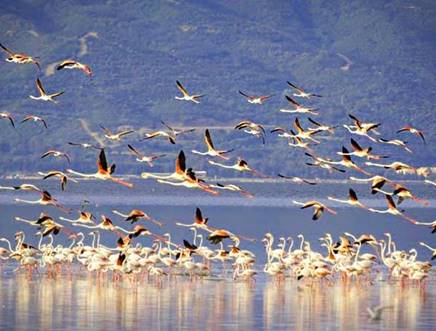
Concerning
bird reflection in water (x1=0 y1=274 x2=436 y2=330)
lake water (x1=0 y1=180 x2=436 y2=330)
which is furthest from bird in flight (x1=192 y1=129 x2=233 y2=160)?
bird reflection in water (x1=0 y1=274 x2=436 y2=330)

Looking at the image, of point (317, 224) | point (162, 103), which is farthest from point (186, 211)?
point (162, 103)

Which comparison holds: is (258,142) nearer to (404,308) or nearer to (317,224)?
(317,224)

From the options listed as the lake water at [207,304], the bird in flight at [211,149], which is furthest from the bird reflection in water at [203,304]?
the bird in flight at [211,149]

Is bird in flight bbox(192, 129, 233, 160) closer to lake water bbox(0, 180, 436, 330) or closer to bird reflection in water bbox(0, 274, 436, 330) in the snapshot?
lake water bbox(0, 180, 436, 330)

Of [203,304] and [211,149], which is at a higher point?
[211,149]

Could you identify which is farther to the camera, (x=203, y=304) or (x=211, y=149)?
(x=211, y=149)

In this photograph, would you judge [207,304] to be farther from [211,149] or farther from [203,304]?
[211,149]

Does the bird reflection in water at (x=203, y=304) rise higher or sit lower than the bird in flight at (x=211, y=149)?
lower

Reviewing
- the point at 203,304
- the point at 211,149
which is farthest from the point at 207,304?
the point at 211,149

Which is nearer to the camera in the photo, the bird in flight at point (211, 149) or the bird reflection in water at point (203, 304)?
the bird reflection in water at point (203, 304)

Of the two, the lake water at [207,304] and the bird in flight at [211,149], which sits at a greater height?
the bird in flight at [211,149]

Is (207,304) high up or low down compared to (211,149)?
down

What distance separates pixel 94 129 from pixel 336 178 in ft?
89.5

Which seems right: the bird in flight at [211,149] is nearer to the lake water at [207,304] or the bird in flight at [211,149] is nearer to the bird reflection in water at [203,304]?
the lake water at [207,304]
